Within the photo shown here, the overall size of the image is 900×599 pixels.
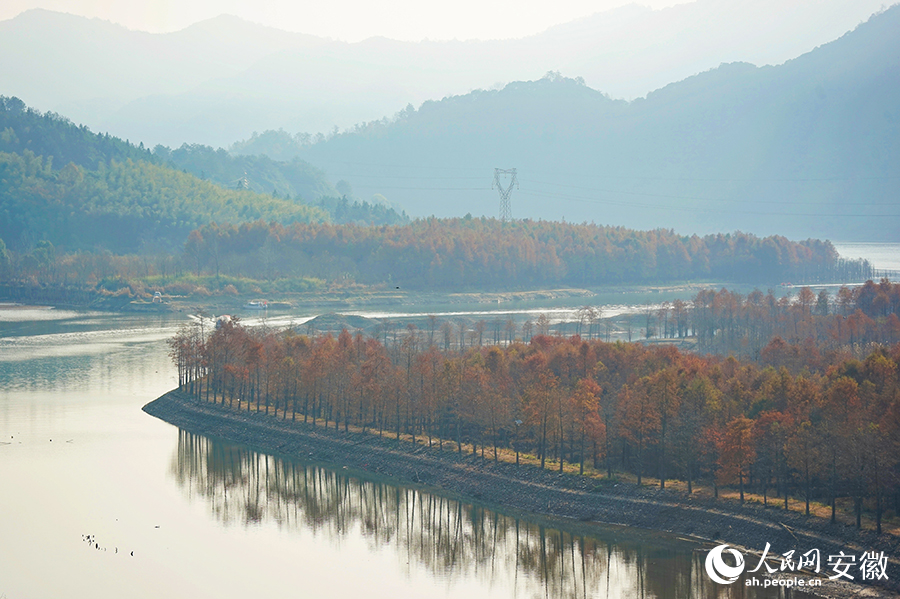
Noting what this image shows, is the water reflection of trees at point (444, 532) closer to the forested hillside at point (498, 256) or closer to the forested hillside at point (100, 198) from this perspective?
the forested hillside at point (498, 256)

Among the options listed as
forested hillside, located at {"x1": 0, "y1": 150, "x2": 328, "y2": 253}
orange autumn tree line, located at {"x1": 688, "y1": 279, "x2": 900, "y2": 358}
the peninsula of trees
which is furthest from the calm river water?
forested hillside, located at {"x1": 0, "y1": 150, "x2": 328, "y2": 253}

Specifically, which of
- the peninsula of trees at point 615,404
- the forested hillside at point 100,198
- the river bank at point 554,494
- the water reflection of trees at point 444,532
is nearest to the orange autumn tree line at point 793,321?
the peninsula of trees at point 615,404

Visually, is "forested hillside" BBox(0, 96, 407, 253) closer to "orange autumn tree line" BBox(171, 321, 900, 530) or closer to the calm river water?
"orange autumn tree line" BBox(171, 321, 900, 530)

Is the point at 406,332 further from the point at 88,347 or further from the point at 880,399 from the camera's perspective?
the point at 880,399

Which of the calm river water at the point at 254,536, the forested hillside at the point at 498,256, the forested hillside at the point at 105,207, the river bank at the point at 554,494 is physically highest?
the forested hillside at the point at 105,207

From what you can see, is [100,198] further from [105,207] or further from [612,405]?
[612,405]

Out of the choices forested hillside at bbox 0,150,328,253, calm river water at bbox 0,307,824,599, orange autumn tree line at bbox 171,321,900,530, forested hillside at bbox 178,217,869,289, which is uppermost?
forested hillside at bbox 0,150,328,253

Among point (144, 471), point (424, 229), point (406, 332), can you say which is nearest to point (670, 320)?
point (406, 332)
